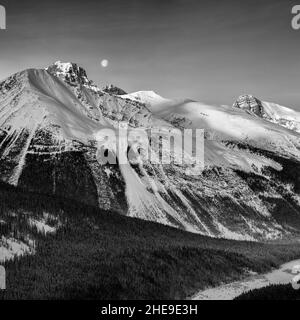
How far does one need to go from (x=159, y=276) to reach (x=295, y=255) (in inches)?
3226

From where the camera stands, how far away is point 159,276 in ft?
291

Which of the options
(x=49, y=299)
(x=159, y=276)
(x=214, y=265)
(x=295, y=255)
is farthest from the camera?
(x=295, y=255)

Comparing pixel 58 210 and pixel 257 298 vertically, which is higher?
pixel 58 210

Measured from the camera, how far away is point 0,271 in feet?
268

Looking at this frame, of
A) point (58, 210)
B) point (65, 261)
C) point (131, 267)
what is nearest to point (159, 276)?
point (131, 267)
